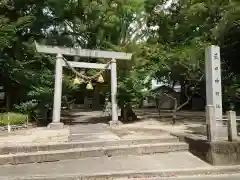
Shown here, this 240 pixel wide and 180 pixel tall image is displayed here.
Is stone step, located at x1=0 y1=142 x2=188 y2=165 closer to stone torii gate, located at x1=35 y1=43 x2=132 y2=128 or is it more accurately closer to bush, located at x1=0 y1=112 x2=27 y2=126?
stone torii gate, located at x1=35 y1=43 x2=132 y2=128

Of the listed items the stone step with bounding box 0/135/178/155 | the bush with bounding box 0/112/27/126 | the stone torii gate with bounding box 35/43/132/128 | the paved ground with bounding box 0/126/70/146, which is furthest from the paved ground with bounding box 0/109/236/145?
the bush with bounding box 0/112/27/126

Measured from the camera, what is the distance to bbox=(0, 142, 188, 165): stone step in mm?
8086

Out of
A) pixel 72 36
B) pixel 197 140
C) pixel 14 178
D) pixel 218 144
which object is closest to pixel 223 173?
pixel 218 144

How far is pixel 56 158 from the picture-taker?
8234 millimetres

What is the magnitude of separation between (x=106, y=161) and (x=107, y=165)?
1.38 ft

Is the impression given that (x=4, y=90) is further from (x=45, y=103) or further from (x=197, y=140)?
(x=197, y=140)

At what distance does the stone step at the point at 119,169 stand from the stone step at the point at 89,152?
0.20 metres

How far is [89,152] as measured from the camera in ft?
28.1

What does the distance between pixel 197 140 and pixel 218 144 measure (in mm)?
1036

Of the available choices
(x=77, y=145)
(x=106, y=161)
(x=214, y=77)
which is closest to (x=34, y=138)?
(x=77, y=145)

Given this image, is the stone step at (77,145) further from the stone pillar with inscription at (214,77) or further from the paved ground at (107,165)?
the stone pillar with inscription at (214,77)

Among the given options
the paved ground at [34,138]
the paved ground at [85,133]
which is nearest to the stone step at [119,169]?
the paved ground at [34,138]

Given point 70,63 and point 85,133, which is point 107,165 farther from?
point 70,63

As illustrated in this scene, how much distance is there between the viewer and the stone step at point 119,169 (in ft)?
22.3
